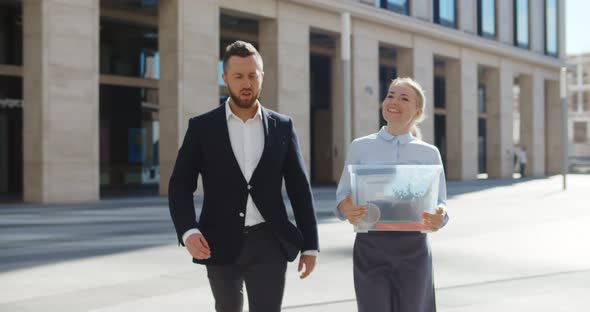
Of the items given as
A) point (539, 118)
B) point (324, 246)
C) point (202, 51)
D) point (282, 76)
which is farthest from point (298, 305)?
point (539, 118)

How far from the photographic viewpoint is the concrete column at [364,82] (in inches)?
1108

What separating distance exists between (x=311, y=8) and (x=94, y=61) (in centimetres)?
964

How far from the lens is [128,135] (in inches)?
1107

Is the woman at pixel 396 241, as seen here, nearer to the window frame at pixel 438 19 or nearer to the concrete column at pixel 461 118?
the window frame at pixel 438 19

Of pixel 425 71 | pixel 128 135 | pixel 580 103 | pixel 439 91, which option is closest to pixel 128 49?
pixel 128 135

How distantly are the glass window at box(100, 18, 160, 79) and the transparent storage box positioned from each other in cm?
2429

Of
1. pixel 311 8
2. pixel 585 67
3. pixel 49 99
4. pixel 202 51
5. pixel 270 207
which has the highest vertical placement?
pixel 585 67

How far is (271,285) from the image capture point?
3373 mm

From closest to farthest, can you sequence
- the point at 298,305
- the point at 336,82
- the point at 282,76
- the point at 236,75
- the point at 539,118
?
the point at 236,75
the point at 298,305
the point at 282,76
the point at 336,82
the point at 539,118

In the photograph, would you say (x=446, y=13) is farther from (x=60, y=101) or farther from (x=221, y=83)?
(x=60, y=101)

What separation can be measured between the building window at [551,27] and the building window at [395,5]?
48.8ft

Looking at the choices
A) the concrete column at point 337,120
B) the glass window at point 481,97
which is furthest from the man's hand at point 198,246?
the glass window at point 481,97

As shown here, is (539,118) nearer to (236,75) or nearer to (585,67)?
(236,75)

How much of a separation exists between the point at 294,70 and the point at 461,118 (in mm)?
11977
